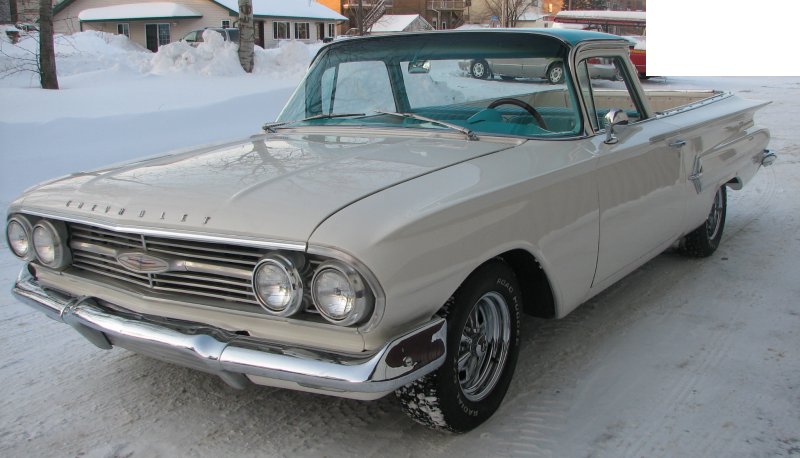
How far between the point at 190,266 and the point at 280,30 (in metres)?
36.6

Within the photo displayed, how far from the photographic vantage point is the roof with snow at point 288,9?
114 feet

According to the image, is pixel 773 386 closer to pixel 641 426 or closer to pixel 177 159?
pixel 641 426

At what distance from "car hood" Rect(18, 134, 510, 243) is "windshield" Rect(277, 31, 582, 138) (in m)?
0.30

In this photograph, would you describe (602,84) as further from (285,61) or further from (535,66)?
(285,61)

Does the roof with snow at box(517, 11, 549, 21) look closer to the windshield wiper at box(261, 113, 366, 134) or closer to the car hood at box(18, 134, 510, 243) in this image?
the windshield wiper at box(261, 113, 366, 134)

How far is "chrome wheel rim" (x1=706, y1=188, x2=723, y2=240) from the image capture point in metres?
5.19

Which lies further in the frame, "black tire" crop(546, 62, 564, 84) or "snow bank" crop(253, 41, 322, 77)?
"snow bank" crop(253, 41, 322, 77)

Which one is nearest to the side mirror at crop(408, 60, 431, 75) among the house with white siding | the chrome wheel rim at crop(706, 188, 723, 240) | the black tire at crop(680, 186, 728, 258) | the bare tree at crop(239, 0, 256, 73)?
the black tire at crop(680, 186, 728, 258)

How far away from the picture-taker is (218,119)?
35.0 feet

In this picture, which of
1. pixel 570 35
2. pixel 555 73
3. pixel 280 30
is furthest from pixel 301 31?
pixel 555 73

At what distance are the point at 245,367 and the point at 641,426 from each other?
62.2 inches

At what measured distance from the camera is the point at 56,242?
3039 millimetres

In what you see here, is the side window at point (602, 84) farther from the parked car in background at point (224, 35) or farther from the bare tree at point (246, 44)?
the parked car in background at point (224, 35)

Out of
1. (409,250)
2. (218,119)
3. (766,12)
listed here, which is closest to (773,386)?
(409,250)
